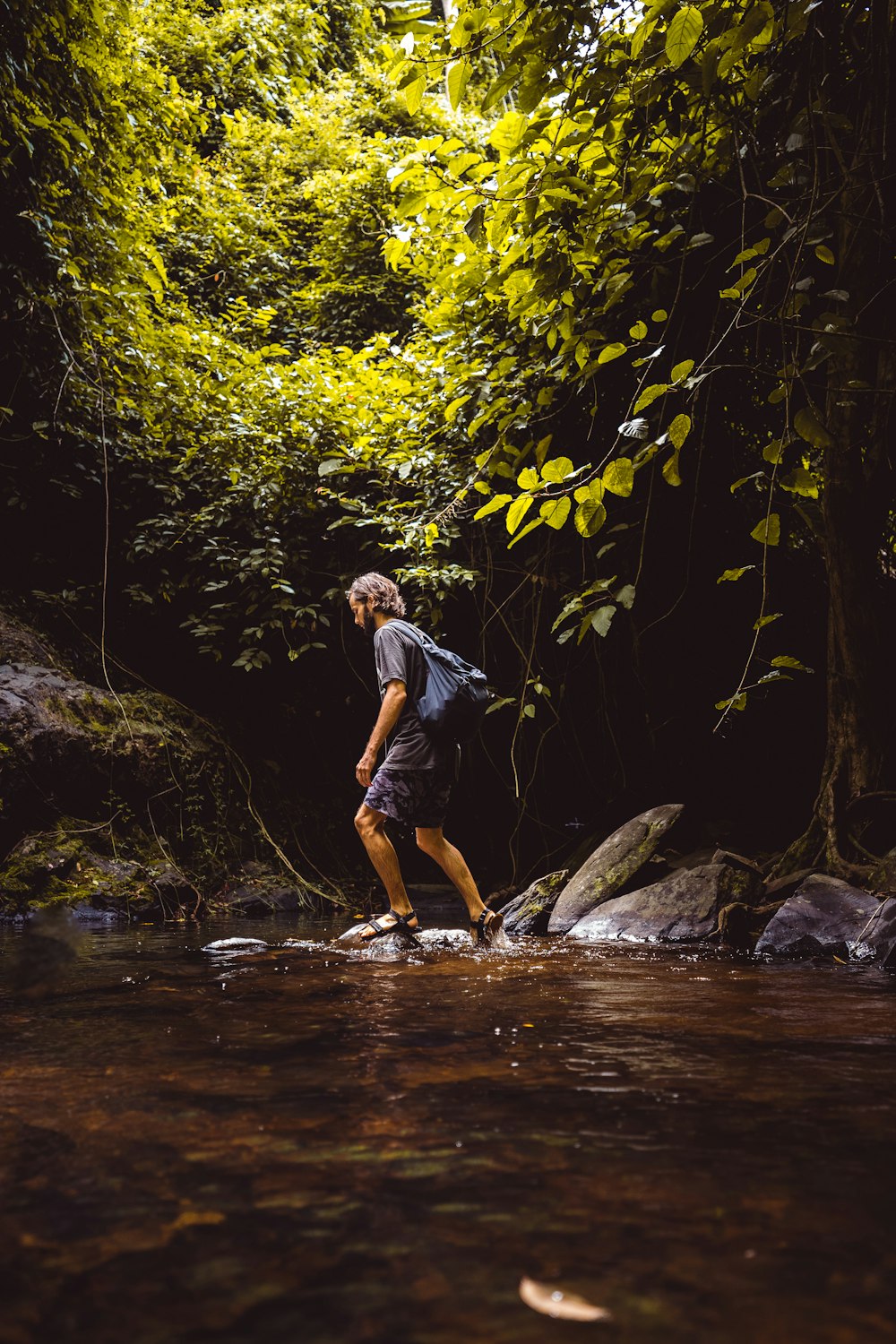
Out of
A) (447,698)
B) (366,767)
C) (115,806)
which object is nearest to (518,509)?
(447,698)

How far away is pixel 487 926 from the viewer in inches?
181

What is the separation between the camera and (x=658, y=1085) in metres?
1.72

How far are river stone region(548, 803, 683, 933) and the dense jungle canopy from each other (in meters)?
0.86

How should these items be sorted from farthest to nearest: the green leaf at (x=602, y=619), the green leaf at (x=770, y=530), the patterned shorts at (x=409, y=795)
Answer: the patterned shorts at (x=409, y=795)
the green leaf at (x=602, y=619)
the green leaf at (x=770, y=530)

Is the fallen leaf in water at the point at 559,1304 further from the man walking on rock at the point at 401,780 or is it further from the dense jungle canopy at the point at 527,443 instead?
the man walking on rock at the point at 401,780

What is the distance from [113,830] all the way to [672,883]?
4094 millimetres

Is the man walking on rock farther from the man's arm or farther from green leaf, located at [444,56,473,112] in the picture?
green leaf, located at [444,56,473,112]

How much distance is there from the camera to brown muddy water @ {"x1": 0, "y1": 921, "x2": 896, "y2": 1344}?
917 millimetres

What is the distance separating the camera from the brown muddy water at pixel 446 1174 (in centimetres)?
92

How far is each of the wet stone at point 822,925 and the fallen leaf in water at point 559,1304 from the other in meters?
3.15

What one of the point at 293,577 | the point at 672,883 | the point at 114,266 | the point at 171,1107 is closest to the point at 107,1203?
the point at 171,1107

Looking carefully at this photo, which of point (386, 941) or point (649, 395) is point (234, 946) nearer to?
point (386, 941)

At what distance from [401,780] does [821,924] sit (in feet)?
A: 7.02

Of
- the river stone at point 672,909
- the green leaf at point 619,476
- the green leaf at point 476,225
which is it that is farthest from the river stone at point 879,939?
the green leaf at point 476,225
